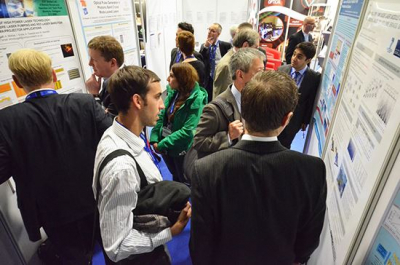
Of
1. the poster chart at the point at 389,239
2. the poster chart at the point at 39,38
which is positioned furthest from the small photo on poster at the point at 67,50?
the poster chart at the point at 389,239

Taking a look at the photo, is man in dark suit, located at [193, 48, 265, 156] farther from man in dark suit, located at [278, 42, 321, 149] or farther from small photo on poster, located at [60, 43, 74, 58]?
small photo on poster, located at [60, 43, 74, 58]

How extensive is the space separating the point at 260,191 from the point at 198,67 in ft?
8.78

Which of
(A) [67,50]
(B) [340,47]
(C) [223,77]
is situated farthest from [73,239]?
(B) [340,47]

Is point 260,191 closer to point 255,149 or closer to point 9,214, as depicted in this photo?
point 255,149

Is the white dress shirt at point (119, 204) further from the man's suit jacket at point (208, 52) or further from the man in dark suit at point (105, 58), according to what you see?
the man's suit jacket at point (208, 52)

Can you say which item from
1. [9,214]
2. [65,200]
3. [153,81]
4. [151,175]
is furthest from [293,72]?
[9,214]

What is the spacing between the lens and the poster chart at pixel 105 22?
2439mm

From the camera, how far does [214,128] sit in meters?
1.70

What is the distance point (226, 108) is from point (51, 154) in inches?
48.8

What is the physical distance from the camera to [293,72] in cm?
286

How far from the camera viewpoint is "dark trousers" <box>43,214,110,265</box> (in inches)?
69.3

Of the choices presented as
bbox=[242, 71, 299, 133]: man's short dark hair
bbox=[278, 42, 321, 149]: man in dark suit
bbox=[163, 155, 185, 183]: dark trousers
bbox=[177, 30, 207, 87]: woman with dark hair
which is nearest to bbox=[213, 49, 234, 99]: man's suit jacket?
bbox=[177, 30, 207, 87]: woman with dark hair

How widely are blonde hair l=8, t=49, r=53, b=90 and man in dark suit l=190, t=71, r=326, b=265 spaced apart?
1.15 meters

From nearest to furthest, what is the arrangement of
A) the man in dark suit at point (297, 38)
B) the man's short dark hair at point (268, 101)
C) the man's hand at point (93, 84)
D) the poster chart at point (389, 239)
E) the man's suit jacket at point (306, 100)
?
the poster chart at point (389, 239), the man's short dark hair at point (268, 101), the man's hand at point (93, 84), the man's suit jacket at point (306, 100), the man in dark suit at point (297, 38)
